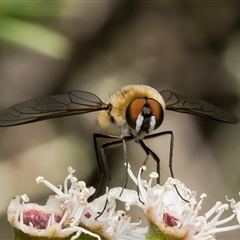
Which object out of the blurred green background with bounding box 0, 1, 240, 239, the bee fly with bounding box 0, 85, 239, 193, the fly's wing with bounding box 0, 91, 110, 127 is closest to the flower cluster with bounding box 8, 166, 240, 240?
the bee fly with bounding box 0, 85, 239, 193

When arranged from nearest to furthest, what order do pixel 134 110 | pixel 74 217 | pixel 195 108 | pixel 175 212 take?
pixel 74 217
pixel 175 212
pixel 134 110
pixel 195 108

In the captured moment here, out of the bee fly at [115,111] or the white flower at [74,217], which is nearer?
the white flower at [74,217]

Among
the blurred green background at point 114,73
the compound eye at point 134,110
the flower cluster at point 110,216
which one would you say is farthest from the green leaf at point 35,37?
the flower cluster at point 110,216

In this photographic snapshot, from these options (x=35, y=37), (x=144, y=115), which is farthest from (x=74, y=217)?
(x=35, y=37)

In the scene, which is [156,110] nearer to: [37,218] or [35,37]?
[37,218]

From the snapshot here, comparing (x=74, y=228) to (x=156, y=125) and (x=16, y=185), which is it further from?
(x=16, y=185)

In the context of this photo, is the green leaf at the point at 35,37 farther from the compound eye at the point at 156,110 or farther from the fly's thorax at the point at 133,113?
the compound eye at the point at 156,110

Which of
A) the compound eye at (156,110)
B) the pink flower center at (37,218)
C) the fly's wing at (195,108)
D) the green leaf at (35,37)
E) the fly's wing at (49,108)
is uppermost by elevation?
the green leaf at (35,37)
